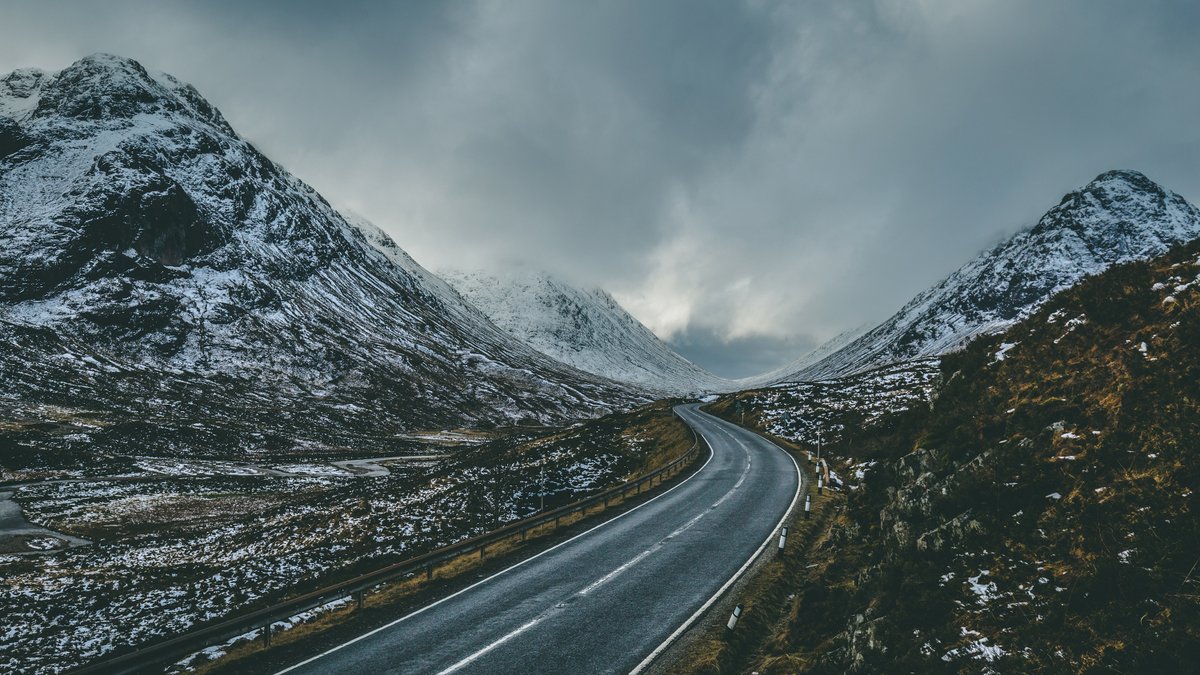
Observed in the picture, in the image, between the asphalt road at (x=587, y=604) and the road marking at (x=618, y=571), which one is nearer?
the asphalt road at (x=587, y=604)

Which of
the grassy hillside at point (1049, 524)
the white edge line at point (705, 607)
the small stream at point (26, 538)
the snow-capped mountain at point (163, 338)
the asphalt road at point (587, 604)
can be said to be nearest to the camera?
the grassy hillside at point (1049, 524)

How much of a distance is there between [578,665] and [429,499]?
105 ft

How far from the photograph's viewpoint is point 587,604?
14766mm

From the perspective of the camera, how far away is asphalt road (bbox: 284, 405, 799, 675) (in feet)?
39.2

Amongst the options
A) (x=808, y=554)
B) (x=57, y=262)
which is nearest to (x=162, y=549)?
(x=808, y=554)

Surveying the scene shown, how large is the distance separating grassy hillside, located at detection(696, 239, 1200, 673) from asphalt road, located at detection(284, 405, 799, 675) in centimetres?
263

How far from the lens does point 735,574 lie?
16.7 m

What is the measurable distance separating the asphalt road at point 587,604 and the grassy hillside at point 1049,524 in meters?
2.63

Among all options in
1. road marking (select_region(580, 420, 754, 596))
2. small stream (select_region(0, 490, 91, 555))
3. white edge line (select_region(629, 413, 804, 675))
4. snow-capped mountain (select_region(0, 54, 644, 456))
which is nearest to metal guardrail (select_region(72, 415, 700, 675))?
road marking (select_region(580, 420, 754, 596))

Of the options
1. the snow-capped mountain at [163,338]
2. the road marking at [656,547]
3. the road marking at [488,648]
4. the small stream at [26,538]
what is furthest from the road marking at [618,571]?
the snow-capped mountain at [163,338]

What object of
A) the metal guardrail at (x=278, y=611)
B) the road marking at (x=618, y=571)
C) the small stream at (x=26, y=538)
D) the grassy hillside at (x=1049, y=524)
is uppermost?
the grassy hillside at (x=1049, y=524)

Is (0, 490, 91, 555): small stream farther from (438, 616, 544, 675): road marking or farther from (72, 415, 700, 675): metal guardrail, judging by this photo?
(438, 616, 544, 675): road marking

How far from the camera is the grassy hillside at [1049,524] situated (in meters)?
7.52

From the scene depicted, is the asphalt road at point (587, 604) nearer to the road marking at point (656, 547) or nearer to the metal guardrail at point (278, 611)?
the road marking at point (656, 547)
